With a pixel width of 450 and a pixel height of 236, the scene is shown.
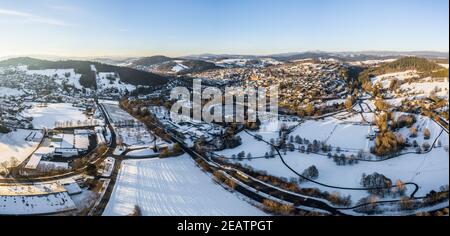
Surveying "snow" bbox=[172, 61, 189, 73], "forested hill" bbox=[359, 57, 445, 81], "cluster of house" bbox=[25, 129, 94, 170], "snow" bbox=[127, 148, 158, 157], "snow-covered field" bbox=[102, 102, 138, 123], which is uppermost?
"snow" bbox=[172, 61, 189, 73]

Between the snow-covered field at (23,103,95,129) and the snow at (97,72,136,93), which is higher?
the snow at (97,72,136,93)

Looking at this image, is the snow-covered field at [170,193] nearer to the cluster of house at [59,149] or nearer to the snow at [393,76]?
the cluster of house at [59,149]

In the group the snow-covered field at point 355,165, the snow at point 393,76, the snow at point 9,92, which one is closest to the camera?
the snow-covered field at point 355,165

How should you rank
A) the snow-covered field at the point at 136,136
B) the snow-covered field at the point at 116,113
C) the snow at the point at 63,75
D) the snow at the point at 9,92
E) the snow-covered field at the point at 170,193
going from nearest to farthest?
the snow-covered field at the point at 170,193 < the snow-covered field at the point at 136,136 < the snow-covered field at the point at 116,113 < the snow at the point at 9,92 < the snow at the point at 63,75

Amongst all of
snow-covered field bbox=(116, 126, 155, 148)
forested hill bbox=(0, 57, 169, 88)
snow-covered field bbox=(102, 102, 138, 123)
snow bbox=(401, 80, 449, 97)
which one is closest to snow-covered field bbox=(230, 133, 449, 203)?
snow bbox=(401, 80, 449, 97)

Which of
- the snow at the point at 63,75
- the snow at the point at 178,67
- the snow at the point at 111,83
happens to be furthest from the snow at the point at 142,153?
the snow at the point at 178,67

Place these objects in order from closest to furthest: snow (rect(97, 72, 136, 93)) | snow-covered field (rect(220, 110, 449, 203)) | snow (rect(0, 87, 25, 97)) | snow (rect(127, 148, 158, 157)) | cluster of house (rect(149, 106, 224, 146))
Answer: snow-covered field (rect(220, 110, 449, 203))
snow (rect(127, 148, 158, 157))
cluster of house (rect(149, 106, 224, 146))
snow (rect(0, 87, 25, 97))
snow (rect(97, 72, 136, 93))

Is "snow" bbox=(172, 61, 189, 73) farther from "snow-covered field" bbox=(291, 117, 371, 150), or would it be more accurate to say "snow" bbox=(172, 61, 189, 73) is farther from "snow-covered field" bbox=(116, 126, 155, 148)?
"snow-covered field" bbox=(291, 117, 371, 150)
